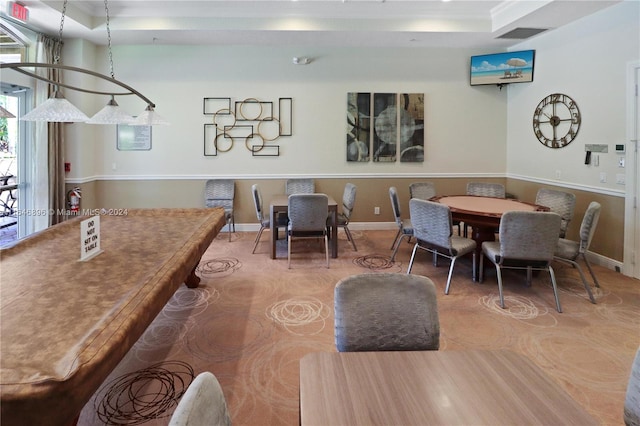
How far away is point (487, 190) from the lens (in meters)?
→ 5.18

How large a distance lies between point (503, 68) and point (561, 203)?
2.68 metres

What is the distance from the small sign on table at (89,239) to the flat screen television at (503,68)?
594 centimetres

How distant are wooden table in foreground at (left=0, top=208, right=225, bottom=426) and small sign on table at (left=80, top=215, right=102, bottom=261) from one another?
0.05m

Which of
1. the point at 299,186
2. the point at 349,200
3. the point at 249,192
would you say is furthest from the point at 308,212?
the point at 249,192

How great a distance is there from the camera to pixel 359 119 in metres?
6.07

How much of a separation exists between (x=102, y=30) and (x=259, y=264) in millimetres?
3878

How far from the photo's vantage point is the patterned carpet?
2054 mm

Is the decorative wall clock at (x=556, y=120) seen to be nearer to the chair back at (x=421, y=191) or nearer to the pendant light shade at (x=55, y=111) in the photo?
the chair back at (x=421, y=191)

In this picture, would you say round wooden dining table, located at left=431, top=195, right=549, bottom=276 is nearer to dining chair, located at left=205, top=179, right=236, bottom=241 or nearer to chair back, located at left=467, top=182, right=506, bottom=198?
chair back, located at left=467, top=182, right=506, bottom=198

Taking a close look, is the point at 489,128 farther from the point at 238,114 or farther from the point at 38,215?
the point at 38,215

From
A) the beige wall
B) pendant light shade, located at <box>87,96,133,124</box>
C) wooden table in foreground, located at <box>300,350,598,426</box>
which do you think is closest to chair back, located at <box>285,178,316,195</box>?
the beige wall

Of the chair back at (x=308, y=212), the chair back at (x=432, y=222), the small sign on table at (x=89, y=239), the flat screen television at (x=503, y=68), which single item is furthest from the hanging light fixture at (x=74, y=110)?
the flat screen television at (x=503, y=68)

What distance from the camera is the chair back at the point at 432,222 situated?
3.48 metres

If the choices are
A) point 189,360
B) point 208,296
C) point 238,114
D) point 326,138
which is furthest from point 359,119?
point 189,360
